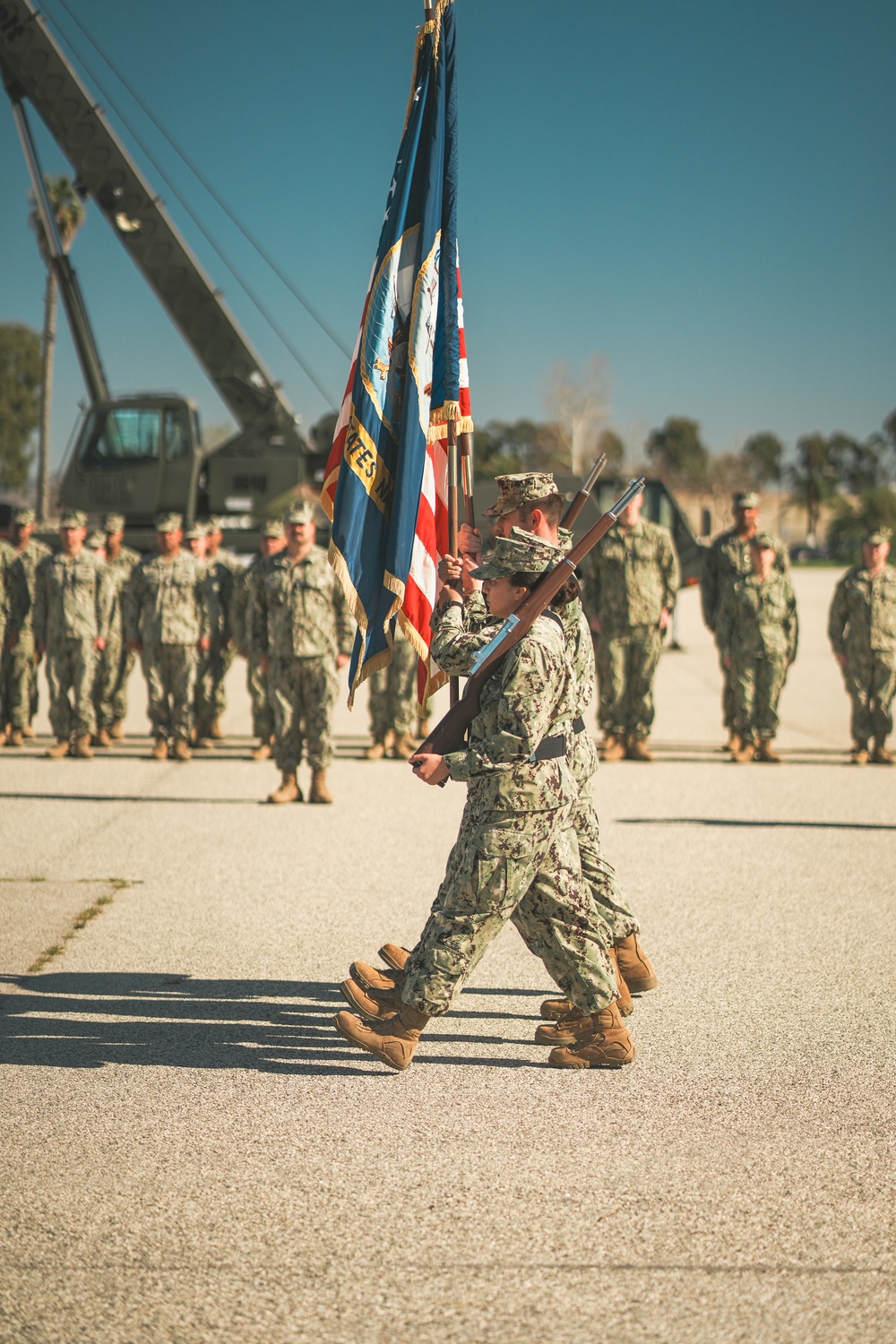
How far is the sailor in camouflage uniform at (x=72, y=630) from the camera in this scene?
11.7m

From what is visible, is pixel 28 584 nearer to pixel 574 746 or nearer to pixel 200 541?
pixel 200 541

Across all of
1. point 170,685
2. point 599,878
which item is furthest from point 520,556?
point 170,685

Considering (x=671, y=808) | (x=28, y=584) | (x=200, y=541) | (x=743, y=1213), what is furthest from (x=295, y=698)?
(x=743, y=1213)

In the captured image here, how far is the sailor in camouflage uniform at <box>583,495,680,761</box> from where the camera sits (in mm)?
11688

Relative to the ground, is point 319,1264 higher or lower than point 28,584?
lower

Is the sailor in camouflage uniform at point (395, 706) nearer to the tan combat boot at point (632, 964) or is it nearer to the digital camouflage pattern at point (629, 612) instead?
the digital camouflage pattern at point (629, 612)

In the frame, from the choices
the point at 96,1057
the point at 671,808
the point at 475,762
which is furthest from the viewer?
the point at 671,808

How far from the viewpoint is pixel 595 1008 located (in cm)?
437

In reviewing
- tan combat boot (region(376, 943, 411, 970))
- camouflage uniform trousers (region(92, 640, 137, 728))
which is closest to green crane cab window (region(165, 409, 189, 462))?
camouflage uniform trousers (region(92, 640, 137, 728))

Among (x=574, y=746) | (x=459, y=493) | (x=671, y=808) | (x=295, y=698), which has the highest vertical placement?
(x=459, y=493)

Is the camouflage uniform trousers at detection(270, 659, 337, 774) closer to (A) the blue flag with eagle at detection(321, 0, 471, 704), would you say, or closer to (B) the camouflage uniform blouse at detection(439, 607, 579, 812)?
(A) the blue flag with eagle at detection(321, 0, 471, 704)

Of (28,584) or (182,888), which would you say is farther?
(28,584)

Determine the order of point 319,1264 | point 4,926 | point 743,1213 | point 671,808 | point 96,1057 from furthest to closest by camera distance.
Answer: point 671,808, point 4,926, point 96,1057, point 743,1213, point 319,1264

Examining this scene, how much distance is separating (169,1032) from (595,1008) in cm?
158
